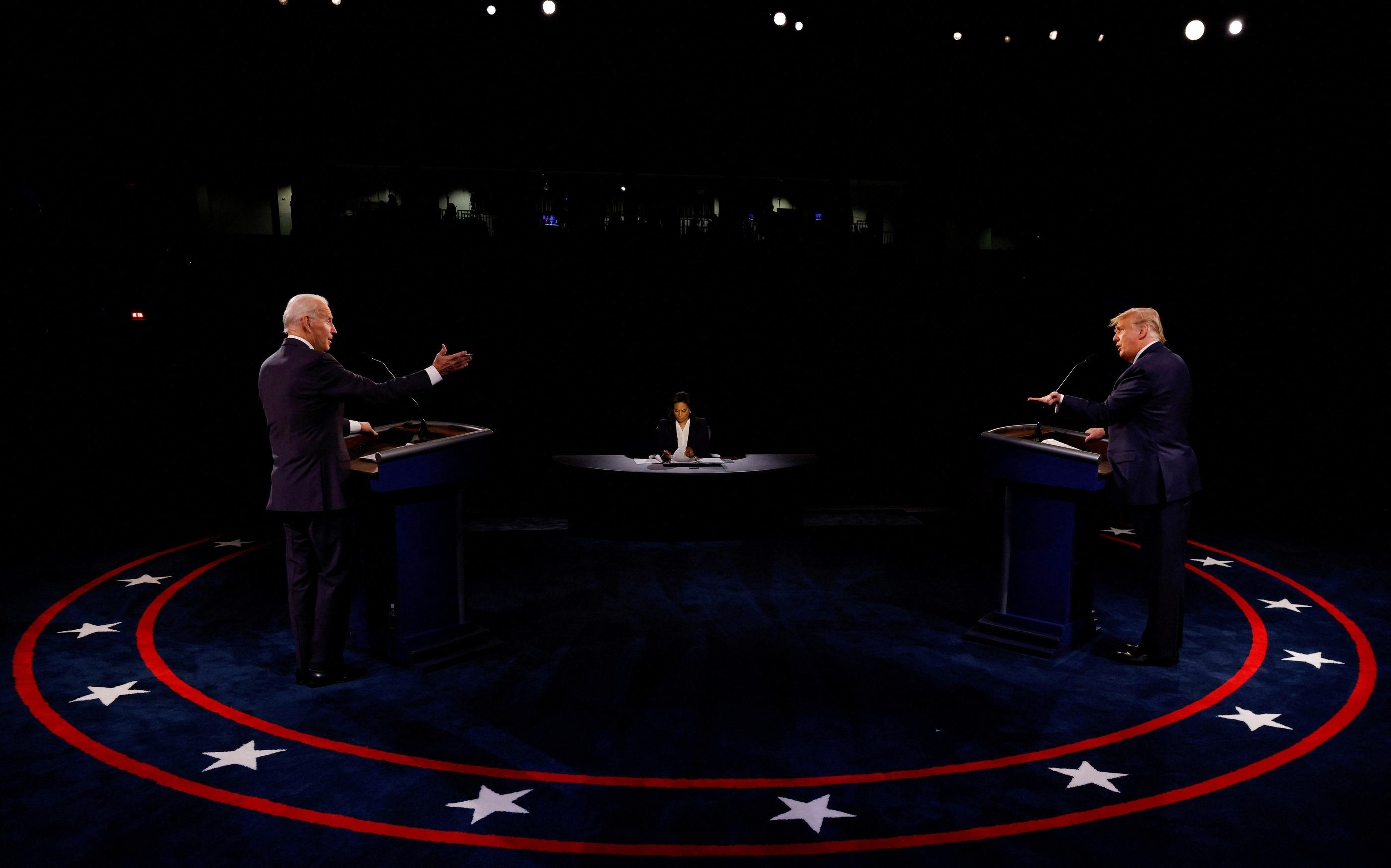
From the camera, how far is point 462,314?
388 inches

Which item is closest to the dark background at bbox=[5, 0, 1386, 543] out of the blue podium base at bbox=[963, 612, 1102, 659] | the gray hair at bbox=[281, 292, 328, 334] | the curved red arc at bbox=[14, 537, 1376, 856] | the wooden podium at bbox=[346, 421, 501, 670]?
the wooden podium at bbox=[346, 421, 501, 670]

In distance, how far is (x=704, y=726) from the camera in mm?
3697

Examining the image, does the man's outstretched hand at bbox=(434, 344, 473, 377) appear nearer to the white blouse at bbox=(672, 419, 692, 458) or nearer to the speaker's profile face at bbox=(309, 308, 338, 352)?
the speaker's profile face at bbox=(309, 308, 338, 352)

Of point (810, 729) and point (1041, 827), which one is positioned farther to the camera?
point (810, 729)

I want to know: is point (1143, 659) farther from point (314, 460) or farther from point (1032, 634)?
point (314, 460)


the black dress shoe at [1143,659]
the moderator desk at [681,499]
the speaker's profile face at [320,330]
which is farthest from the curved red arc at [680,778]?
the moderator desk at [681,499]

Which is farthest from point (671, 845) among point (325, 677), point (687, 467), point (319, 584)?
point (687, 467)

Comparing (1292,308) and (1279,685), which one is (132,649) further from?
(1292,308)

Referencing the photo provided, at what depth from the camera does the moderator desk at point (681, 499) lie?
7.13m

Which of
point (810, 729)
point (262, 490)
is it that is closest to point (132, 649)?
→ point (810, 729)

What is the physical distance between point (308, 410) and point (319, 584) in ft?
2.93

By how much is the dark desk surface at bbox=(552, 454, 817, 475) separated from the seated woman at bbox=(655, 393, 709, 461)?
1.02 ft

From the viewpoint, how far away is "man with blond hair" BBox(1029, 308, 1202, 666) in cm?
416

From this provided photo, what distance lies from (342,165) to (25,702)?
8.78 metres
